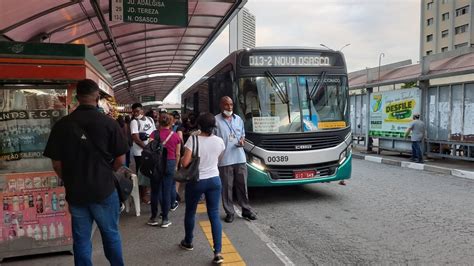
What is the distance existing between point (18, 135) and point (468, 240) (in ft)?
18.3

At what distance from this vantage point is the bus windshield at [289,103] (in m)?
6.81

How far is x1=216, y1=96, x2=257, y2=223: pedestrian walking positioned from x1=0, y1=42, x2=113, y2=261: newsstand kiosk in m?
2.01

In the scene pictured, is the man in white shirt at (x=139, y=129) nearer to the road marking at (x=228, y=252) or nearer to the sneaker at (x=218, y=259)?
the road marking at (x=228, y=252)

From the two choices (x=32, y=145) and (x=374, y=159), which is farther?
(x=374, y=159)

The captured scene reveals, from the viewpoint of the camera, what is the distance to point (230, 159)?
18.8ft

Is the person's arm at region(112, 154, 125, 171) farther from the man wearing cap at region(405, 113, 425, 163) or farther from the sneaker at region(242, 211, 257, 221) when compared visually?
the man wearing cap at region(405, 113, 425, 163)

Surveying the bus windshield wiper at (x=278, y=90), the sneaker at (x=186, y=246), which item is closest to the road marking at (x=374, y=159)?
the bus windshield wiper at (x=278, y=90)

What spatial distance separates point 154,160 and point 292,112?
273 cm

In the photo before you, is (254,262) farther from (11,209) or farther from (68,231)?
(11,209)

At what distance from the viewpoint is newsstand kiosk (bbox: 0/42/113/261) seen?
168 inches

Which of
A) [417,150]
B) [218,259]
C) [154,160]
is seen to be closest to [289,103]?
[154,160]

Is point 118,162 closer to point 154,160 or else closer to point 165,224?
point 154,160

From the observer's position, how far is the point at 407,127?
13.3 meters

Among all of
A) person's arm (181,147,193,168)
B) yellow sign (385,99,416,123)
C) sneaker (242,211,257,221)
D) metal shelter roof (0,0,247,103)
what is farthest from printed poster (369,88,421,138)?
person's arm (181,147,193,168)
